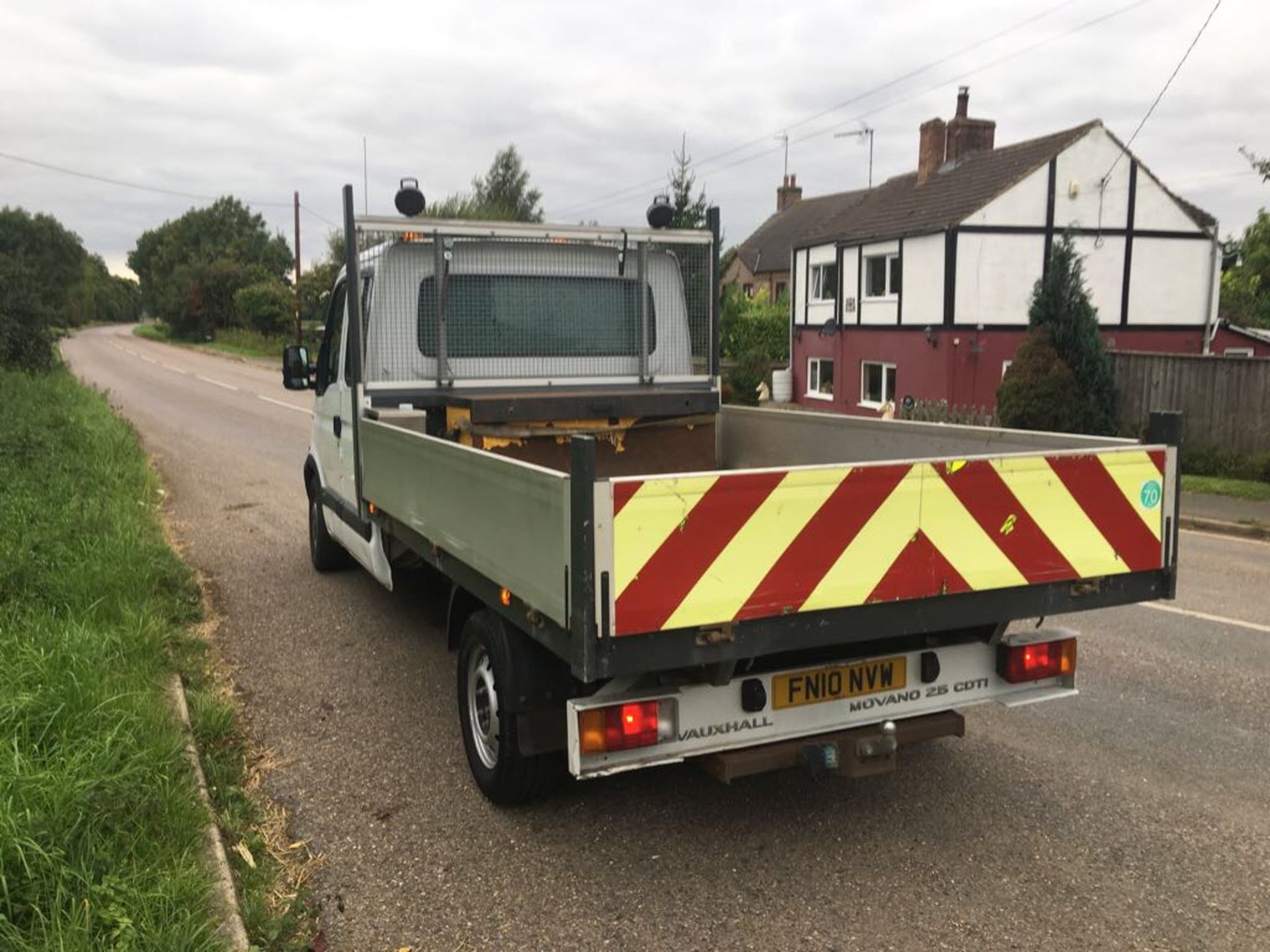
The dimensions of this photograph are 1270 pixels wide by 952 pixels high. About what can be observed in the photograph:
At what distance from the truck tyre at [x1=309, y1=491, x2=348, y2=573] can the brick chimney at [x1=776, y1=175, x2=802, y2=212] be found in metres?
46.9

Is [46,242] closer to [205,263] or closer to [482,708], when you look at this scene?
[205,263]

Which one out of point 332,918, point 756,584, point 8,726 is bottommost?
point 332,918

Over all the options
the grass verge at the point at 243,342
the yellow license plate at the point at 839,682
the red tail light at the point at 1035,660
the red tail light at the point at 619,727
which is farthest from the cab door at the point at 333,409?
the grass verge at the point at 243,342

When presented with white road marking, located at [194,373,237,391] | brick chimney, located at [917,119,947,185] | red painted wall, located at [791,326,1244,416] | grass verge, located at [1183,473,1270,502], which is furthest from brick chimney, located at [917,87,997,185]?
white road marking, located at [194,373,237,391]

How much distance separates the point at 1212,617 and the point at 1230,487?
7.32 metres

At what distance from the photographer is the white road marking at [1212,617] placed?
21.9 ft

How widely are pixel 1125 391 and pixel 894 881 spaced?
15.3 m

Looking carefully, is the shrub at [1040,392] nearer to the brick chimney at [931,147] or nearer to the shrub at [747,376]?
the brick chimney at [931,147]

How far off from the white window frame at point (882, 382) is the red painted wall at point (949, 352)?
0.32ft

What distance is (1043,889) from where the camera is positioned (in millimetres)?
3443

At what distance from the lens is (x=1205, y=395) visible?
49.6ft

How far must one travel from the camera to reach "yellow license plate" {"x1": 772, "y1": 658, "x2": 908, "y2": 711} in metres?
3.58

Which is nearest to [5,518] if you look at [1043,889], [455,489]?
[455,489]

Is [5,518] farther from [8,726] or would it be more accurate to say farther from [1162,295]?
[1162,295]
